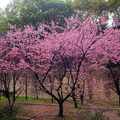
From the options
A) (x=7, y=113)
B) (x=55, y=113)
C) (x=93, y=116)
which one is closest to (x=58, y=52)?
(x=55, y=113)

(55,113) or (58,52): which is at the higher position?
(58,52)

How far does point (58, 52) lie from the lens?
430 inches

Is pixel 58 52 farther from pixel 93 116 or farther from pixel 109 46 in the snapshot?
pixel 93 116

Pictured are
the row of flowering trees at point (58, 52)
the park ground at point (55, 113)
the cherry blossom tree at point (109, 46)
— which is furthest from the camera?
the cherry blossom tree at point (109, 46)

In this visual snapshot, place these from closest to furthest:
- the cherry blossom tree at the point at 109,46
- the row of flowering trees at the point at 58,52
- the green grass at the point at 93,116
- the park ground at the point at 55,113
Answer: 1. the green grass at the point at 93,116
2. the park ground at the point at 55,113
3. the row of flowering trees at the point at 58,52
4. the cherry blossom tree at the point at 109,46

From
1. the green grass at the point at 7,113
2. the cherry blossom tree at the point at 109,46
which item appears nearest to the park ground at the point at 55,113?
the green grass at the point at 7,113

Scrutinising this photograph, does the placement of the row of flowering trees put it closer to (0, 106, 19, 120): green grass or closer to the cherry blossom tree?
the cherry blossom tree

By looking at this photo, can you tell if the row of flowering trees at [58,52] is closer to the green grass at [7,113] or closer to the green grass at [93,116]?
the green grass at [7,113]

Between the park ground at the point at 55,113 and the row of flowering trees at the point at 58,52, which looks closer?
the park ground at the point at 55,113

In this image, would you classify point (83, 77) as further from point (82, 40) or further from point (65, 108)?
point (82, 40)

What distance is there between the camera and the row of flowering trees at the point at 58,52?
10.5m

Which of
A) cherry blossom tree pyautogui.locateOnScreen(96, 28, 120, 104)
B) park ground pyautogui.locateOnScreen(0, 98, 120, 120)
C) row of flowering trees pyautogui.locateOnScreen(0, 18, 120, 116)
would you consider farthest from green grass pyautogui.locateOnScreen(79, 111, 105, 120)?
cherry blossom tree pyautogui.locateOnScreen(96, 28, 120, 104)

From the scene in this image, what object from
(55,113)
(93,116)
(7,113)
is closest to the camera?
(93,116)

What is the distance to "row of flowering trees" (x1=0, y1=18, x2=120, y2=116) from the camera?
10.5 m
